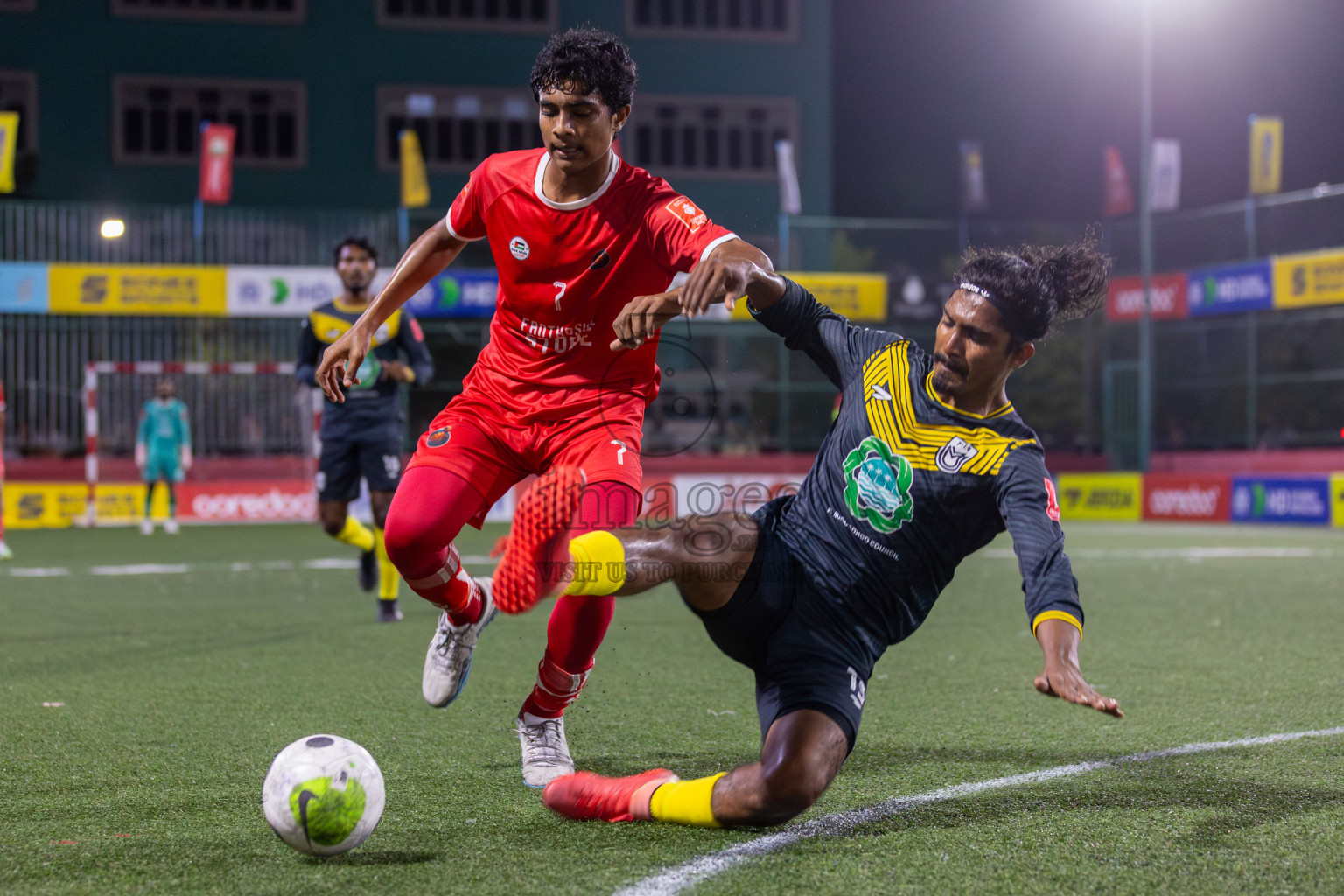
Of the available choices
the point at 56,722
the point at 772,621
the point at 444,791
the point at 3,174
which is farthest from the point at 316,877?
the point at 3,174

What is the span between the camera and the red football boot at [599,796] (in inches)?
136

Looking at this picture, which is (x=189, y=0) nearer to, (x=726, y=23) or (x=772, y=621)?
(x=726, y=23)

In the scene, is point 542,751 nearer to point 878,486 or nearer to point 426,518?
point 426,518

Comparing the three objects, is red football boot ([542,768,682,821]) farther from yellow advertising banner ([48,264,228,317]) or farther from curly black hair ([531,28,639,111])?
yellow advertising banner ([48,264,228,317])

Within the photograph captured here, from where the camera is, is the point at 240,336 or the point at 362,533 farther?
the point at 240,336

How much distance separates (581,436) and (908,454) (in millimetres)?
1139

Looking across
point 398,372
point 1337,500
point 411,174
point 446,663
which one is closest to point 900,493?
point 446,663

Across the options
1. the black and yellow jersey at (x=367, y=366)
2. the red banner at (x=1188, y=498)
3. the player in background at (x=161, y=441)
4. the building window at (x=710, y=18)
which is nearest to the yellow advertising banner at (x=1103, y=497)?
the red banner at (x=1188, y=498)

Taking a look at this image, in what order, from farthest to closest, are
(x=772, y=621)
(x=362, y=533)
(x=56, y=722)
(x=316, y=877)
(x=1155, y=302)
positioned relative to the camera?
(x=1155, y=302) < (x=362, y=533) < (x=56, y=722) < (x=772, y=621) < (x=316, y=877)

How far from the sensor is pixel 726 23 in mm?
31219

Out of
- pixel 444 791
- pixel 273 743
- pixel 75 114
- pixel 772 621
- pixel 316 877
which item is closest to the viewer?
pixel 316 877

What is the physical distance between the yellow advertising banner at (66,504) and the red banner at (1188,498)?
15.4 meters

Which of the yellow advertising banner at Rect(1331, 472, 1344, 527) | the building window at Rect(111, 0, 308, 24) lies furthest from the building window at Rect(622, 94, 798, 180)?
the yellow advertising banner at Rect(1331, 472, 1344, 527)

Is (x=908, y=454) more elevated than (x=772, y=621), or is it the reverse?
(x=908, y=454)
